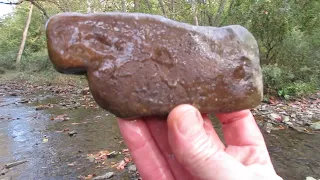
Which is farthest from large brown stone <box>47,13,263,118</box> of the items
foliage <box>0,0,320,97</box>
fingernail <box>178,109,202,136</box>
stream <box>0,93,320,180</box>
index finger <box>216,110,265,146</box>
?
foliage <box>0,0,320,97</box>

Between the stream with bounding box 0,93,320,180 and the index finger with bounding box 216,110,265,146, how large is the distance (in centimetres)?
215

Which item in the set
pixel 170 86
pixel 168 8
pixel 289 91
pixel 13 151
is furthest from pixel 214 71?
pixel 168 8

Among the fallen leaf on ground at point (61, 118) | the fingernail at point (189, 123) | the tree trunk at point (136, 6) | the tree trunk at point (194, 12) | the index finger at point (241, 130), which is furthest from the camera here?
the tree trunk at point (136, 6)

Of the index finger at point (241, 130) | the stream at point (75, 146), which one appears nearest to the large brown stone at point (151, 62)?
the index finger at point (241, 130)

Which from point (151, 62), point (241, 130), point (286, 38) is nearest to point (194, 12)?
point (286, 38)

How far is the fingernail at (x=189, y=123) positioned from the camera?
53.1 inches

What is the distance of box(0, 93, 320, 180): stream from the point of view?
12.9 feet

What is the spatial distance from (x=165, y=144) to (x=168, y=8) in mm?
10217

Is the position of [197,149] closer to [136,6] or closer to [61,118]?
[61,118]

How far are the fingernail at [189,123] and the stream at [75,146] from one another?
2.54 metres

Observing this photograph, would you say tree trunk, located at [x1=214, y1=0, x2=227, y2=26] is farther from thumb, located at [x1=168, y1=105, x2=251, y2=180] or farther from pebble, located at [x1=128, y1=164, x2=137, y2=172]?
thumb, located at [x1=168, y1=105, x2=251, y2=180]

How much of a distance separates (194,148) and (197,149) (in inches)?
0.6

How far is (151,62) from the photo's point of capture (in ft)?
4.93

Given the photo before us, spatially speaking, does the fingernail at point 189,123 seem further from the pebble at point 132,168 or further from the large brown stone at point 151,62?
the pebble at point 132,168
